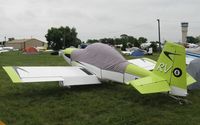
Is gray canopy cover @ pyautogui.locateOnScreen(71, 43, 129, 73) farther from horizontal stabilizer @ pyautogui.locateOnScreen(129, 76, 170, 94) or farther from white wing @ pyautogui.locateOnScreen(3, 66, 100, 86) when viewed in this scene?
horizontal stabilizer @ pyautogui.locateOnScreen(129, 76, 170, 94)

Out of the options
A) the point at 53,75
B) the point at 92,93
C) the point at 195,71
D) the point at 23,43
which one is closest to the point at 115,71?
the point at 92,93

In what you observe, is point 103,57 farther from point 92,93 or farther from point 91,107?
point 91,107

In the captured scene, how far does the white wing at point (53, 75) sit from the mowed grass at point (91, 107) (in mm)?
343

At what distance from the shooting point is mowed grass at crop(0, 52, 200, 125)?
674 cm

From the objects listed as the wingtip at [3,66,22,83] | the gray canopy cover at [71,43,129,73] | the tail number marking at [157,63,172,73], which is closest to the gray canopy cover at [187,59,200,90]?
the gray canopy cover at [71,43,129,73]

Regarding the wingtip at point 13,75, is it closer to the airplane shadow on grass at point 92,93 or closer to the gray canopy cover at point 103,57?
the airplane shadow on grass at point 92,93

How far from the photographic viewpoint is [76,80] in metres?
9.62

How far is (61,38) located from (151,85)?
Result: 58.4 meters

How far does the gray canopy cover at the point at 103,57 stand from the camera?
31.7ft

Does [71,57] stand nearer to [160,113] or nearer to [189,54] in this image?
[160,113]

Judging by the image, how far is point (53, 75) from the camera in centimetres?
950

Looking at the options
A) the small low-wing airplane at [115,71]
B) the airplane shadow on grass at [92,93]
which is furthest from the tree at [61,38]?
the airplane shadow on grass at [92,93]

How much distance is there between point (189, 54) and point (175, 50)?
28.0 feet

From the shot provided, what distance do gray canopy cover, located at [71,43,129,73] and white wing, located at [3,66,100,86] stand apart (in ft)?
1.48
